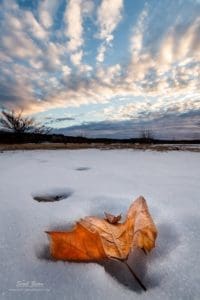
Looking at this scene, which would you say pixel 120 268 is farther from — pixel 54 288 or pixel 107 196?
pixel 107 196

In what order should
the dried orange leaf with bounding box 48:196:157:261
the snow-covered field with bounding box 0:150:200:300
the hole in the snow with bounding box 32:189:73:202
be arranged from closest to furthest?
the snow-covered field with bounding box 0:150:200:300 → the dried orange leaf with bounding box 48:196:157:261 → the hole in the snow with bounding box 32:189:73:202

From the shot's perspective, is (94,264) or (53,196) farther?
(53,196)

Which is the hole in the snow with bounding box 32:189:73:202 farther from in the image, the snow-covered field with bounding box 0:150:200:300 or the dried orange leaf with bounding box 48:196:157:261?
the dried orange leaf with bounding box 48:196:157:261

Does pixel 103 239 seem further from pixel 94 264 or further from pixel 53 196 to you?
pixel 53 196

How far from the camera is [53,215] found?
92cm

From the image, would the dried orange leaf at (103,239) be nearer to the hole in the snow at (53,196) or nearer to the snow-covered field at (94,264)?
the snow-covered field at (94,264)

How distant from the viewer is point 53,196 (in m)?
1.27

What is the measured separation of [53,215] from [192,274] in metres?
0.54

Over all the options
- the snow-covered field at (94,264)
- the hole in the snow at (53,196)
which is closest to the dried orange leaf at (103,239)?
the snow-covered field at (94,264)

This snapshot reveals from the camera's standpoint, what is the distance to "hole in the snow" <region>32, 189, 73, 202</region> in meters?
1.21

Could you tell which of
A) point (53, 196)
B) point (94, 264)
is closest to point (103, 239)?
point (94, 264)

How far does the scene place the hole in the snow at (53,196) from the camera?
1.21 metres

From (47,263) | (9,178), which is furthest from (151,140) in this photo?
(47,263)

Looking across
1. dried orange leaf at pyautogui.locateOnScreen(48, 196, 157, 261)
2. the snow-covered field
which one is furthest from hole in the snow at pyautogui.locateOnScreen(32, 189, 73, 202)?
dried orange leaf at pyautogui.locateOnScreen(48, 196, 157, 261)
